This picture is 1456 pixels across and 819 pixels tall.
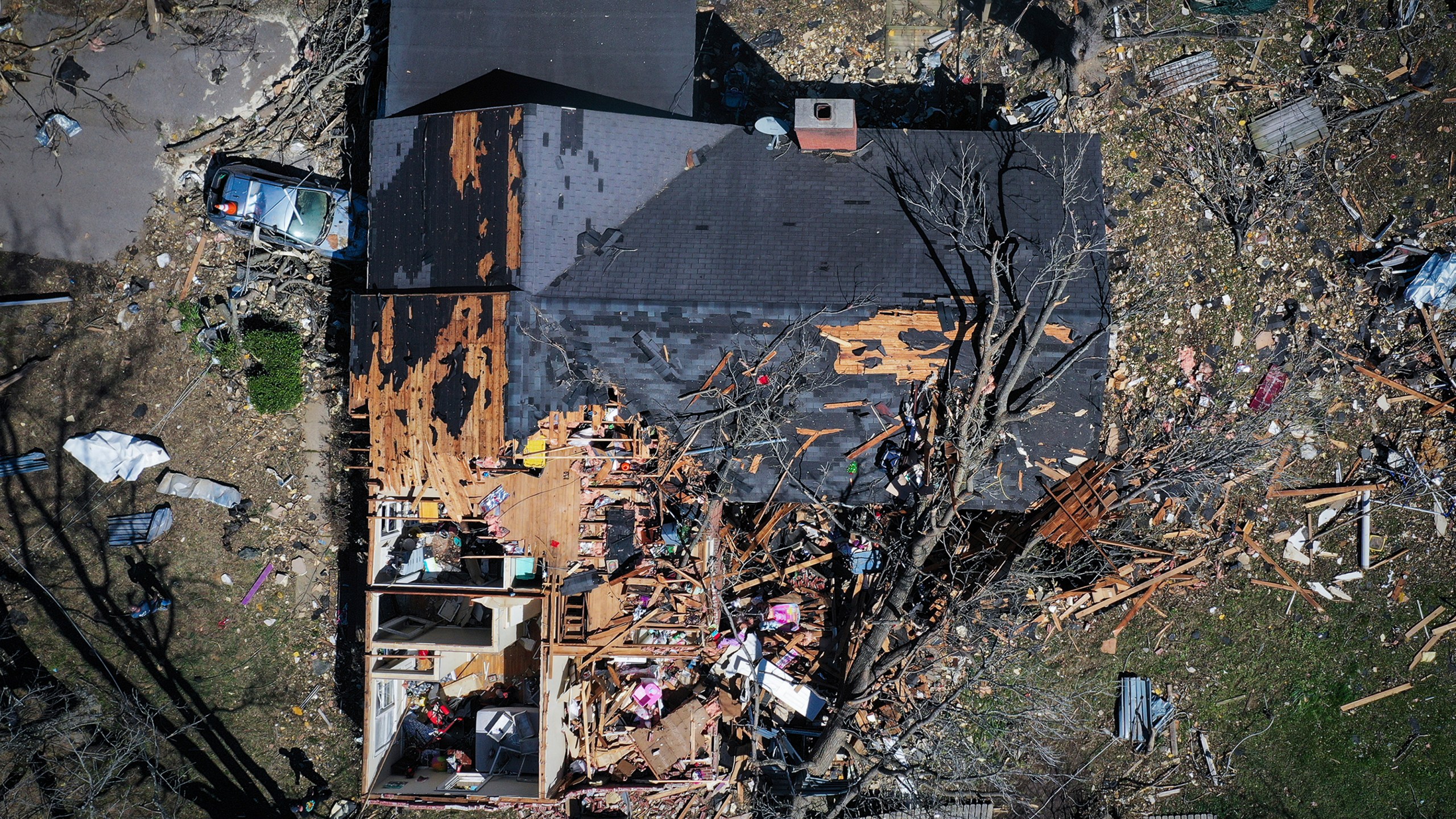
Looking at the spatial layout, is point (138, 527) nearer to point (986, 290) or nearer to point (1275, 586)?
point (986, 290)

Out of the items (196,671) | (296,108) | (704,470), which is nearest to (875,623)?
(704,470)

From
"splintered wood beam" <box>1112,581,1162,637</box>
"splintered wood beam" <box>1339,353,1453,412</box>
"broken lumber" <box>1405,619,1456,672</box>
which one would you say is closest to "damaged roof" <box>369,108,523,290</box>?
"splintered wood beam" <box>1112,581,1162,637</box>

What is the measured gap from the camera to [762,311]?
Result: 9.87m

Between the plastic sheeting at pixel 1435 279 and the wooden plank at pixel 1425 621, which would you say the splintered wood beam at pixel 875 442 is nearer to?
the plastic sheeting at pixel 1435 279

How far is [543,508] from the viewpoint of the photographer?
10500mm

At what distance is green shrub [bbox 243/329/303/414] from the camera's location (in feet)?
40.4

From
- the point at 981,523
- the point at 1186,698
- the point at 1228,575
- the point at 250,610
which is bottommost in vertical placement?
the point at 1186,698

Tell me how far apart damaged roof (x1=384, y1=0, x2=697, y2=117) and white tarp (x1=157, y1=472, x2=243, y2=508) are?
21.2ft

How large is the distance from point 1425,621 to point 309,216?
59.3 ft

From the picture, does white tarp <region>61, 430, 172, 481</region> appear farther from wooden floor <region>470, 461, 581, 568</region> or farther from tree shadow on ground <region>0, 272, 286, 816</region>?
wooden floor <region>470, 461, 581, 568</region>

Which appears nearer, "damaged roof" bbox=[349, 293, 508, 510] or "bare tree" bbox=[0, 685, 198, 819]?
"damaged roof" bbox=[349, 293, 508, 510]

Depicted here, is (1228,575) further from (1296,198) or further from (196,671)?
(196,671)

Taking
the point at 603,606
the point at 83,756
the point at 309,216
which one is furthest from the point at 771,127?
the point at 83,756

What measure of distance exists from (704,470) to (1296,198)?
9.94 m
